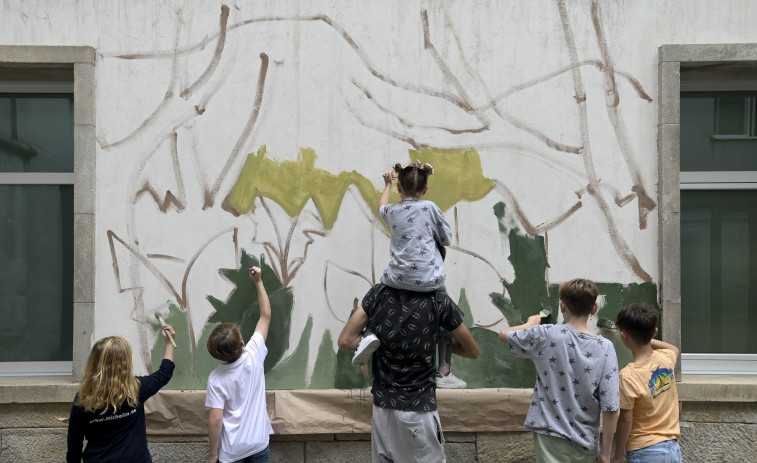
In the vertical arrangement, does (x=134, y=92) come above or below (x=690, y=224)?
above

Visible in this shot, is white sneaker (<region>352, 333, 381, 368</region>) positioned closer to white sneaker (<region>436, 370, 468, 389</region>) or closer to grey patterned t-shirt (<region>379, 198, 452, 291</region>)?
grey patterned t-shirt (<region>379, 198, 452, 291</region>)

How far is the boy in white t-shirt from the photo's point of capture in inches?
149

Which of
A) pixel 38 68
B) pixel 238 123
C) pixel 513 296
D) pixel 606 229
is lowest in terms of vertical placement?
pixel 513 296

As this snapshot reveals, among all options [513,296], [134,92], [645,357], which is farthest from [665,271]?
[134,92]

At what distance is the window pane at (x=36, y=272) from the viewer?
5.07 m

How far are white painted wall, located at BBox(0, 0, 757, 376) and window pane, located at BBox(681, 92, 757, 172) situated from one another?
0.48 metres

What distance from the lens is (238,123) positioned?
→ 478 cm

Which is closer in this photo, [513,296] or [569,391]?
[569,391]

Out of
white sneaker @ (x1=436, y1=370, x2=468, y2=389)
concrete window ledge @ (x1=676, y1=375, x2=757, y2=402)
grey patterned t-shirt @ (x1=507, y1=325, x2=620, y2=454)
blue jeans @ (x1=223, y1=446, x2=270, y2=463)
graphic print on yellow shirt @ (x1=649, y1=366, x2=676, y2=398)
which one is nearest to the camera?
grey patterned t-shirt @ (x1=507, y1=325, x2=620, y2=454)

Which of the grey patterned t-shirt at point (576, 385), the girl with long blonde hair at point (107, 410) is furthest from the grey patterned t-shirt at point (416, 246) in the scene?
the girl with long blonde hair at point (107, 410)

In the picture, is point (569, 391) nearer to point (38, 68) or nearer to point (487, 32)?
point (487, 32)

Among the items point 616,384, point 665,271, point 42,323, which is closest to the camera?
point 616,384

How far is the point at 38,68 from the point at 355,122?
7.13 feet

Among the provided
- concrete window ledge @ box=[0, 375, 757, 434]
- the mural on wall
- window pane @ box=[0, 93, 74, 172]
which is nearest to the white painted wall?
the mural on wall
